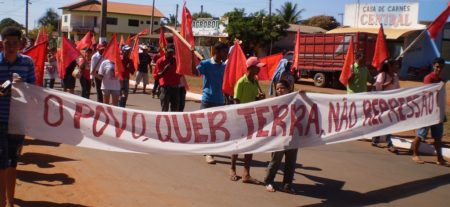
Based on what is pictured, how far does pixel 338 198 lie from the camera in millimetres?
6035

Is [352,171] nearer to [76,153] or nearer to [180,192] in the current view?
[180,192]

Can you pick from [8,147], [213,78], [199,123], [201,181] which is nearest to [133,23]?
[213,78]

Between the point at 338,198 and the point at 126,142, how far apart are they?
2.62 metres

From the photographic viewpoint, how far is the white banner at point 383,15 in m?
29.7

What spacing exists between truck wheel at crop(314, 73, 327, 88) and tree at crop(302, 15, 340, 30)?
33740mm

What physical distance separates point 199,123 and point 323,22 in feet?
182

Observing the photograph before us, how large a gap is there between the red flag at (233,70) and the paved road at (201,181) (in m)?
1.17

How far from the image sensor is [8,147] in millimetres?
4664

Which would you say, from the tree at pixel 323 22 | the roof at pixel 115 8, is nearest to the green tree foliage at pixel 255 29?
the tree at pixel 323 22

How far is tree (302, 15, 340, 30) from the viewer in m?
58.6

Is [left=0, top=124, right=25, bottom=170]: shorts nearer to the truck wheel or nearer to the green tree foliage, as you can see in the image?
the truck wheel

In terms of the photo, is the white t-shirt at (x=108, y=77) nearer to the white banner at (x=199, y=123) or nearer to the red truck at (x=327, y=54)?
the white banner at (x=199, y=123)

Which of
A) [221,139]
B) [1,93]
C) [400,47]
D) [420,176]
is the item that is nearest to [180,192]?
[221,139]

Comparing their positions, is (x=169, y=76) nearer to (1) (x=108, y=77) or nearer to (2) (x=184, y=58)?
(1) (x=108, y=77)
